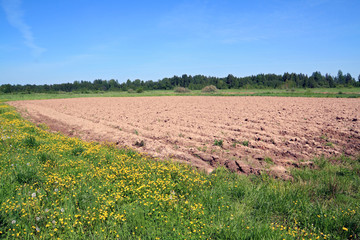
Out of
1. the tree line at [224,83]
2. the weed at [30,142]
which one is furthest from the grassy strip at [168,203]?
the tree line at [224,83]

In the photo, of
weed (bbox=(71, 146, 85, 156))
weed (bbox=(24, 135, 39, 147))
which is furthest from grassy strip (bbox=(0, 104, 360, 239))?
weed (bbox=(24, 135, 39, 147))

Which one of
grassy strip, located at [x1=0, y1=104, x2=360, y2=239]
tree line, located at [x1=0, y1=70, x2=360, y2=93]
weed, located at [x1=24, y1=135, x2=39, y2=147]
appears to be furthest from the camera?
tree line, located at [x1=0, y1=70, x2=360, y2=93]

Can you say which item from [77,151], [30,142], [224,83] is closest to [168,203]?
[77,151]

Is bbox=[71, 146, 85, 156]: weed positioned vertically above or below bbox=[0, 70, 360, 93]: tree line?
below

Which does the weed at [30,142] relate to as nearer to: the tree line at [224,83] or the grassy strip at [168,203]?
the grassy strip at [168,203]

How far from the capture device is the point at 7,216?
401 centimetres

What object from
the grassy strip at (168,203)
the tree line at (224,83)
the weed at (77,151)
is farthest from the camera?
the tree line at (224,83)

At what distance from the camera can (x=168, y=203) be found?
15.2 feet

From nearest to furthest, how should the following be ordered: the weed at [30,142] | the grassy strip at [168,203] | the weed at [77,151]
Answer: the grassy strip at [168,203] → the weed at [77,151] → the weed at [30,142]

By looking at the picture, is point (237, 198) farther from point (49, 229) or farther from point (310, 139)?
point (310, 139)

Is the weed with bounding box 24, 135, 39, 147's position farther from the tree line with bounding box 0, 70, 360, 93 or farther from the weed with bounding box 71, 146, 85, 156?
the tree line with bounding box 0, 70, 360, 93

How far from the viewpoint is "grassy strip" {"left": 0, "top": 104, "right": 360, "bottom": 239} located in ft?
12.5

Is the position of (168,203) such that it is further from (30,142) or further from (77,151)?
(30,142)

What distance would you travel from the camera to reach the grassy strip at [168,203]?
12.5 feet
